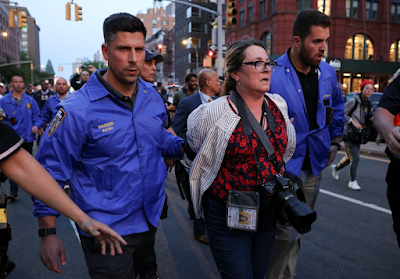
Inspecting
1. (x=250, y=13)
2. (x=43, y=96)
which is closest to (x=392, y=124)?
(x=43, y=96)

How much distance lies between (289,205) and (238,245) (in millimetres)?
480

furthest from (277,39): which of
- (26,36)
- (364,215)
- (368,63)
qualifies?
(26,36)

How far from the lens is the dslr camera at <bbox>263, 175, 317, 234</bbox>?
209cm

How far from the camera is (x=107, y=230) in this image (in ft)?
5.81

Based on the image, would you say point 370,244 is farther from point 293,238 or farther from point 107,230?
point 107,230

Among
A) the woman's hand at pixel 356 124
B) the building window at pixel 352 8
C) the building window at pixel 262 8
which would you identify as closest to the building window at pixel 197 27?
the building window at pixel 262 8

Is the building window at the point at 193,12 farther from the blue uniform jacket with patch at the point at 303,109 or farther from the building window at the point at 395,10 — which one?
the blue uniform jacket with patch at the point at 303,109

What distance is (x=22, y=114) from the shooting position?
7.07m

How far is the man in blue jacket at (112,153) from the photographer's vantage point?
6.74 feet

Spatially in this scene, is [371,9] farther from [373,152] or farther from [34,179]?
[34,179]

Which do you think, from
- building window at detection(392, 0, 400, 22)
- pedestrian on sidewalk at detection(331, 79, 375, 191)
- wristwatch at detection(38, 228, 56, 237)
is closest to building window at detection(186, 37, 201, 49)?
building window at detection(392, 0, 400, 22)

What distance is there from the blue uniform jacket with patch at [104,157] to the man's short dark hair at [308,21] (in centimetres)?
167

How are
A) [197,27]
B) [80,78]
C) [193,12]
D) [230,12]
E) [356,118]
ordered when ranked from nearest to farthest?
[356,118], [80,78], [230,12], [193,12], [197,27]

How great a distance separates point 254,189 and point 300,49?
1.50 metres
